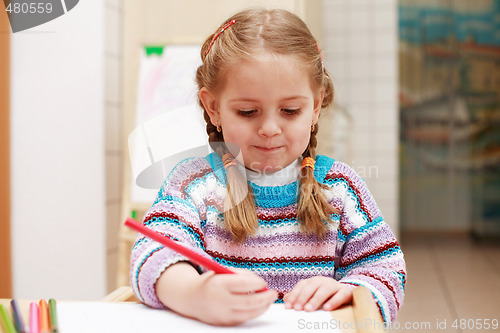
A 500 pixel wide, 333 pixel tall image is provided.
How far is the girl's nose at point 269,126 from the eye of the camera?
24.4 inches

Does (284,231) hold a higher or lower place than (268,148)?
lower

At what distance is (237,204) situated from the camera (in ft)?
2.27

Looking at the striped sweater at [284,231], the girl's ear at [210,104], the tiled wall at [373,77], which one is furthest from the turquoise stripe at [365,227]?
the tiled wall at [373,77]

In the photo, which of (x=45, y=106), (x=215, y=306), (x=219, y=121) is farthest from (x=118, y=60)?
(x=215, y=306)

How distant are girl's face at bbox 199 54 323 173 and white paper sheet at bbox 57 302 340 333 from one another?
23 cm

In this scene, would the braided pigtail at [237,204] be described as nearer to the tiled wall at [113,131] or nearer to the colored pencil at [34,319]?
the colored pencil at [34,319]

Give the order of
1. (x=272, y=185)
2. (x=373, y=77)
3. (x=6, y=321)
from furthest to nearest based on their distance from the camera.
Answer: (x=373, y=77) < (x=272, y=185) < (x=6, y=321)

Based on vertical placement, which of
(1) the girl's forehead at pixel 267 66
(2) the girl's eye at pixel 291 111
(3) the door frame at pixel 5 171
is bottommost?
(3) the door frame at pixel 5 171

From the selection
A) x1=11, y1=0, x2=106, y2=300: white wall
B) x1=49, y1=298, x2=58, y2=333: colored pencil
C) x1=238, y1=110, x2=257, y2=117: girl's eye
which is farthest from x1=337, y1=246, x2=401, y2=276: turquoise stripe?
x1=11, y1=0, x2=106, y2=300: white wall

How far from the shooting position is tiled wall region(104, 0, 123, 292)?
71.7 inches

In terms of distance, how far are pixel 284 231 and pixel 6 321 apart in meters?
0.38

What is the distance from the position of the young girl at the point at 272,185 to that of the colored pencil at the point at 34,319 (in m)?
0.14

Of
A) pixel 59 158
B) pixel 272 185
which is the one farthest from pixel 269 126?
pixel 59 158

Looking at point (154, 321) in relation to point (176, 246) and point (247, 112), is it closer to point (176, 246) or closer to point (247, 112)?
point (176, 246)
